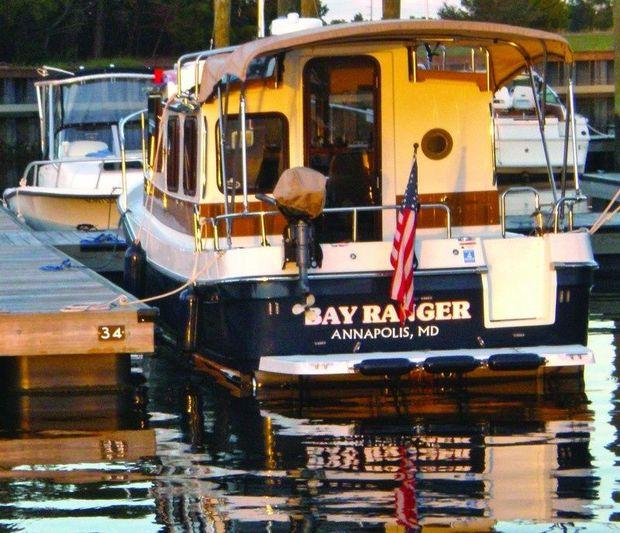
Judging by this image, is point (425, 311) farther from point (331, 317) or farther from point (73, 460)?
point (73, 460)

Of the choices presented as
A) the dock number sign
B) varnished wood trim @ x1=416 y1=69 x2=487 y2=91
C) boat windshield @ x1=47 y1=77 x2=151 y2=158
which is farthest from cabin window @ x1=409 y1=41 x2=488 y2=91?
boat windshield @ x1=47 y1=77 x2=151 y2=158

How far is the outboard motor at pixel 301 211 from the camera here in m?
10.6

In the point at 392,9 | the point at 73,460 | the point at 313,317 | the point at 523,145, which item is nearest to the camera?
the point at 73,460

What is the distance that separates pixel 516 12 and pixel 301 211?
127ft

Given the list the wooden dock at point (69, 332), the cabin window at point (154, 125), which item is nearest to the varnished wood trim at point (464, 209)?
the wooden dock at point (69, 332)

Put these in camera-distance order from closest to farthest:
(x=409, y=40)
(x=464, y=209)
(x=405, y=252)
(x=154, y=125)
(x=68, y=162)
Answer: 1. (x=405, y=252)
2. (x=409, y=40)
3. (x=464, y=209)
4. (x=154, y=125)
5. (x=68, y=162)

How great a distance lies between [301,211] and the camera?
10695 millimetres

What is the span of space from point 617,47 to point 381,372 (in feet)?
52.0

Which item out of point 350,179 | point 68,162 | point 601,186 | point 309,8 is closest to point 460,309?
point 350,179

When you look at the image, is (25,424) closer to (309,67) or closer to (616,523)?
(309,67)

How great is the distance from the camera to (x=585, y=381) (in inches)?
472

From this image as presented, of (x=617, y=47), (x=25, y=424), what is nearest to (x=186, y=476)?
(x=25, y=424)

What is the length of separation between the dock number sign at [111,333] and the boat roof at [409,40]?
2.06m

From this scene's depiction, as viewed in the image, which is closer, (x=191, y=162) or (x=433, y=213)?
(x=433, y=213)
